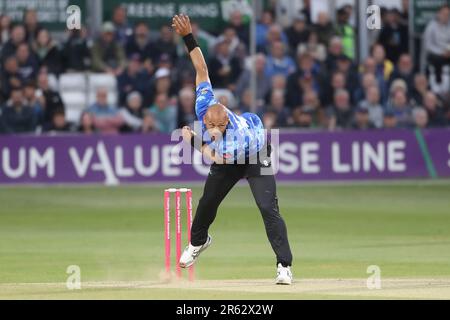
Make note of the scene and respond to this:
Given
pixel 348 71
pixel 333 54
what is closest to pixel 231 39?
pixel 333 54

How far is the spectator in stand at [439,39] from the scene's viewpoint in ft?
90.2

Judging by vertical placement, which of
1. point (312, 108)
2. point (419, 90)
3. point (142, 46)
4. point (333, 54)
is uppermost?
point (142, 46)

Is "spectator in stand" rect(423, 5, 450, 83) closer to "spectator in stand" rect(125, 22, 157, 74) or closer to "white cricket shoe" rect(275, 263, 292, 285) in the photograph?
"spectator in stand" rect(125, 22, 157, 74)

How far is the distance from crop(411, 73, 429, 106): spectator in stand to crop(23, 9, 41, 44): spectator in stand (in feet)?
25.5

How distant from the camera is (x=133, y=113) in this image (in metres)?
26.3

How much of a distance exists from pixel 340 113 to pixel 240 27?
2955 mm

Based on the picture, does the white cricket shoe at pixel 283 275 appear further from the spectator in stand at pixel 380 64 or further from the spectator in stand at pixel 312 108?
the spectator in stand at pixel 380 64

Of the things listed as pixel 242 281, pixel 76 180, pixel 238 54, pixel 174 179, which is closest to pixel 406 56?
pixel 238 54

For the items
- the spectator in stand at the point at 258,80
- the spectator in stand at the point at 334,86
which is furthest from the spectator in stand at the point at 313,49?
the spectator in stand at the point at 258,80

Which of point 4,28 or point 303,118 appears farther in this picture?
point 4,28

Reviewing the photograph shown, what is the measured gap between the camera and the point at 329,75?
26938mm

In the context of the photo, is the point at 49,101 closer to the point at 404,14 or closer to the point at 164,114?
the point at 164,114

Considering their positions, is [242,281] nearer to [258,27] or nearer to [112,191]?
[112,191]

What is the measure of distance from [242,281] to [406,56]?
14549 mm
